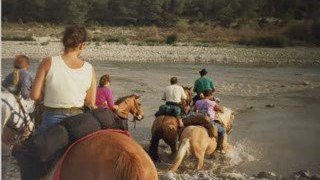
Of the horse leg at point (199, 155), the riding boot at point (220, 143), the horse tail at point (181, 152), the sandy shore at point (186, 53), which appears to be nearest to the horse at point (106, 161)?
the sandy shore at point (186, 53)

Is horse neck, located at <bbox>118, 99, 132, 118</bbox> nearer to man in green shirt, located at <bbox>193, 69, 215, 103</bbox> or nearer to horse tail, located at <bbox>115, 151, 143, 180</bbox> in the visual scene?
man in green shirt, located at <bbox>193, 69, 215, 103</bbox>

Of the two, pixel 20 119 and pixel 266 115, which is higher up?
pixel 20 119

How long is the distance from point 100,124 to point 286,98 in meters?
5.02

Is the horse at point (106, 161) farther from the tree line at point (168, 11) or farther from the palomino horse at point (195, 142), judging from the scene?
the palomino horse at point (195, 142)

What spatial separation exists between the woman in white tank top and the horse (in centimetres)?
21

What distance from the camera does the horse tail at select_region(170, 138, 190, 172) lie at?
4598mm

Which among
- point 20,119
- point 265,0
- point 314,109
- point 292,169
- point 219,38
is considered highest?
point 265,0

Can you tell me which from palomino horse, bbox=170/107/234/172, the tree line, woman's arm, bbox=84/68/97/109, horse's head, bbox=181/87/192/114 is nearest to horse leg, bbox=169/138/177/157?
palomino horse, bbox=170/107/234/172

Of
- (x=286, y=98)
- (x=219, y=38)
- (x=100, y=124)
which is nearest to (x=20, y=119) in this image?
(x=100, y=124)

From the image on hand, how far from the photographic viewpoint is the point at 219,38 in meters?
4.73

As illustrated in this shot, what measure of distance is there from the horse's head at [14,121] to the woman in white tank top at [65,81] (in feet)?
1.04

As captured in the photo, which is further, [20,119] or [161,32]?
[161,32]

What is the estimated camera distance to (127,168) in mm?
2432

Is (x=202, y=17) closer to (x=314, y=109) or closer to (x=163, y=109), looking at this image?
(x=163, y=109)
